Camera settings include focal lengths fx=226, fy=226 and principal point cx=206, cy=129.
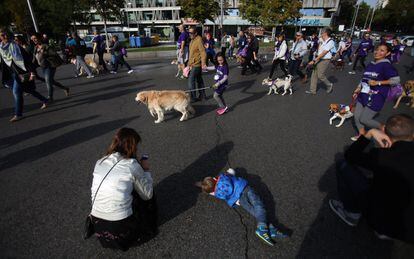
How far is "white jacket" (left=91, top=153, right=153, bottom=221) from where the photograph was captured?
221 cm

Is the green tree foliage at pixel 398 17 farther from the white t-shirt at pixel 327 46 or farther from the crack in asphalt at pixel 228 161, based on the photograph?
the crack in asphalt at pixel 228 161

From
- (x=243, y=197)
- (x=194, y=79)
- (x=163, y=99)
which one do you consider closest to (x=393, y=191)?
(x=243, y=197)

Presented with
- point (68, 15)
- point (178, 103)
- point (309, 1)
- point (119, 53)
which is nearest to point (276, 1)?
point (119, 53)

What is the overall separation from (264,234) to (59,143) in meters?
4.79

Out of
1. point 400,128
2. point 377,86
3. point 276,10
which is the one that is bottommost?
point 377,86

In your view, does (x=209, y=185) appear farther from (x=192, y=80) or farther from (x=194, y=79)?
(x=194, y=79)

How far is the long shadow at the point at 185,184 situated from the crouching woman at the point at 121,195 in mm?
533

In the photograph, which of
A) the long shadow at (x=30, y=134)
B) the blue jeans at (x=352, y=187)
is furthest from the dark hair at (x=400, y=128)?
the long shadow at (x=30, y=134)

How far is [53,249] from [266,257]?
7.79 ft

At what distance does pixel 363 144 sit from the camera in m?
2.44

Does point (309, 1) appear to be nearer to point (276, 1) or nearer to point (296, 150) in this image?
→ point (276, 1)

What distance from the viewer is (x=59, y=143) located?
5082 millimetres

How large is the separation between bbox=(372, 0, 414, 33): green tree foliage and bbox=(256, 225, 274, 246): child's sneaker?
79798mm

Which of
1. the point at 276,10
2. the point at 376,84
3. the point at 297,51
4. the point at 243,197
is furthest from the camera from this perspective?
the point at 276,10
